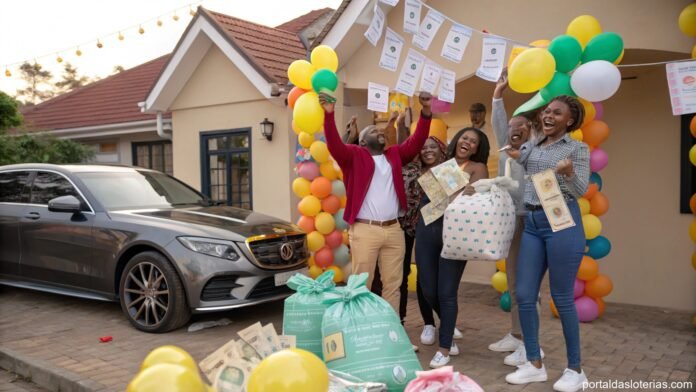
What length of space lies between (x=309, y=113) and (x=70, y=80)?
49.6 metres

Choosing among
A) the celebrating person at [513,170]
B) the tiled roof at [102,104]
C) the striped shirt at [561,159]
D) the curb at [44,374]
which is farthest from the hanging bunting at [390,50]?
the tiled roof at [102,104]

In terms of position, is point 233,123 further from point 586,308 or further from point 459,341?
point 586,308

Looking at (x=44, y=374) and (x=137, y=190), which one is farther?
(x=137, y=190)

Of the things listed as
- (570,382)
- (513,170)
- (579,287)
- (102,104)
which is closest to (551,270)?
(570,382)

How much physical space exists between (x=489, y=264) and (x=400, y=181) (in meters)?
3.79

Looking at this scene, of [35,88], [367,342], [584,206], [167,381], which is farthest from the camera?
[35,88]

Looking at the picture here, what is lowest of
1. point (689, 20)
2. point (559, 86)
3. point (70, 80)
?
point (559, 86)

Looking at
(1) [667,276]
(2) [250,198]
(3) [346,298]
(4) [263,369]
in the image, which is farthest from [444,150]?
(2) [250,198]

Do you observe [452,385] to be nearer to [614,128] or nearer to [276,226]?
[276,226]

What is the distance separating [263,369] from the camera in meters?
2.35

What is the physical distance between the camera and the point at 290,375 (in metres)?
2.29

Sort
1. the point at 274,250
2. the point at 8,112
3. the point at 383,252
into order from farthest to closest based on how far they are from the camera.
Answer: the point at 8,112, the point at 274,250, the point at 383,252

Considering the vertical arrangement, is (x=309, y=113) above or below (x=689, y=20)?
below

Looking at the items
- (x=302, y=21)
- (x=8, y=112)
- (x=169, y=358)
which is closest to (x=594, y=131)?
(x=169, y=358)
